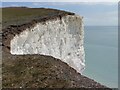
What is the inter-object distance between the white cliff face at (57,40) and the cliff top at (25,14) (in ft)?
3.33

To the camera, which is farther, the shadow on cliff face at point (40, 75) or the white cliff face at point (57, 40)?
the white cliff face at point (57, 40)

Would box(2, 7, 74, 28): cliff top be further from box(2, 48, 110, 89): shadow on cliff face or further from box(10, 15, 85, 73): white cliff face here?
box(2, 48, 110, 89): shadow on cliff face

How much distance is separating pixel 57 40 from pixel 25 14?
5.84 meters

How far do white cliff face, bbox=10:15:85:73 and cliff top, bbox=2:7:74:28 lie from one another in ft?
3.33

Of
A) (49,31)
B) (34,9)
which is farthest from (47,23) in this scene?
(34,9)

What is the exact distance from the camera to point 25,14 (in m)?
46.9


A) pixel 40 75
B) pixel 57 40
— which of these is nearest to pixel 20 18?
pixel 57 40

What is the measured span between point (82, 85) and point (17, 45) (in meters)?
16.2

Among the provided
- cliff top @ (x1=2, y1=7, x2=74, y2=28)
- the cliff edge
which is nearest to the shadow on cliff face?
the cliff edge

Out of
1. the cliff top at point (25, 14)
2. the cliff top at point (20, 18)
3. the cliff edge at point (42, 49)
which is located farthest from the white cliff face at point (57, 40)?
the cliff top at point (25, 14)

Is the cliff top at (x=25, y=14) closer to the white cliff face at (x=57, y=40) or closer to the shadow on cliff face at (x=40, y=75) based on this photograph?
the white cliff face at (x=57, y=40)

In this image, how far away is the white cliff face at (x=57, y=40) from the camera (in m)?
37.6

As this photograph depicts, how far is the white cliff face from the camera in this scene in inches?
1481

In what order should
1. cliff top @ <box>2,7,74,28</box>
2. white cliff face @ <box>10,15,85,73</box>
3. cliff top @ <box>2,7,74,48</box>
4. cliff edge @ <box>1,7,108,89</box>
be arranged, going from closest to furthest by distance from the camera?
cliff edge @ <box>1,7,108,89</box>
cliff top @ <box>2,7,74,48</box>
white cliff face @ <box>10,15,85,73</box>
cliff top @ <box>2,7,74,28</box>
